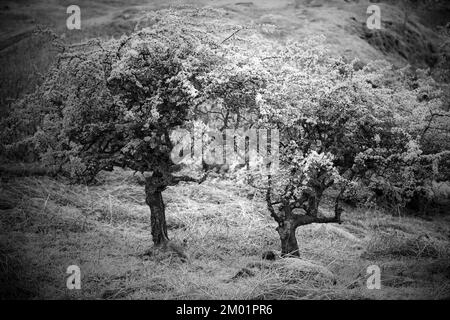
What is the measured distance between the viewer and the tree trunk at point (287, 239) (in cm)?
713

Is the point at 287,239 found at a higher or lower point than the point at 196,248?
higher

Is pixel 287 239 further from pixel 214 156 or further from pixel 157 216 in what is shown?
pixel 157 216

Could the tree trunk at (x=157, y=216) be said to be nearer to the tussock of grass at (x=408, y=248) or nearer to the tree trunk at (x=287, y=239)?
the tree trunk at (x=287, y=239)

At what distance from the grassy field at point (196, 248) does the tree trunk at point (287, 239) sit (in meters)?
0.43

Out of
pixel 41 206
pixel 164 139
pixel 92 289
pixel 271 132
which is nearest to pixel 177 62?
pixel 164 139

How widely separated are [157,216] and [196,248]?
1211mm

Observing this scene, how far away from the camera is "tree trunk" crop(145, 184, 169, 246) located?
23.0 ft

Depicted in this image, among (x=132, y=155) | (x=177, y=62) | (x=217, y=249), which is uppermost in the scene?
(x=177, y=62)

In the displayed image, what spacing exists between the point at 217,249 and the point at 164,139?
2581mm

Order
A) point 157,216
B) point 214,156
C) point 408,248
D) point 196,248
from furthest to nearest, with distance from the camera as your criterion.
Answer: point 408,248 < point 196,248 < point 214,156 < point 157,216

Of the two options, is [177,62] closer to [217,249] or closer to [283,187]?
[283,187]

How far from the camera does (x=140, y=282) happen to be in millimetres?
6027

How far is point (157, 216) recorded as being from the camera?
281 inches

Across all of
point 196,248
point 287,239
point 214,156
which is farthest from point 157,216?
point 287,239
